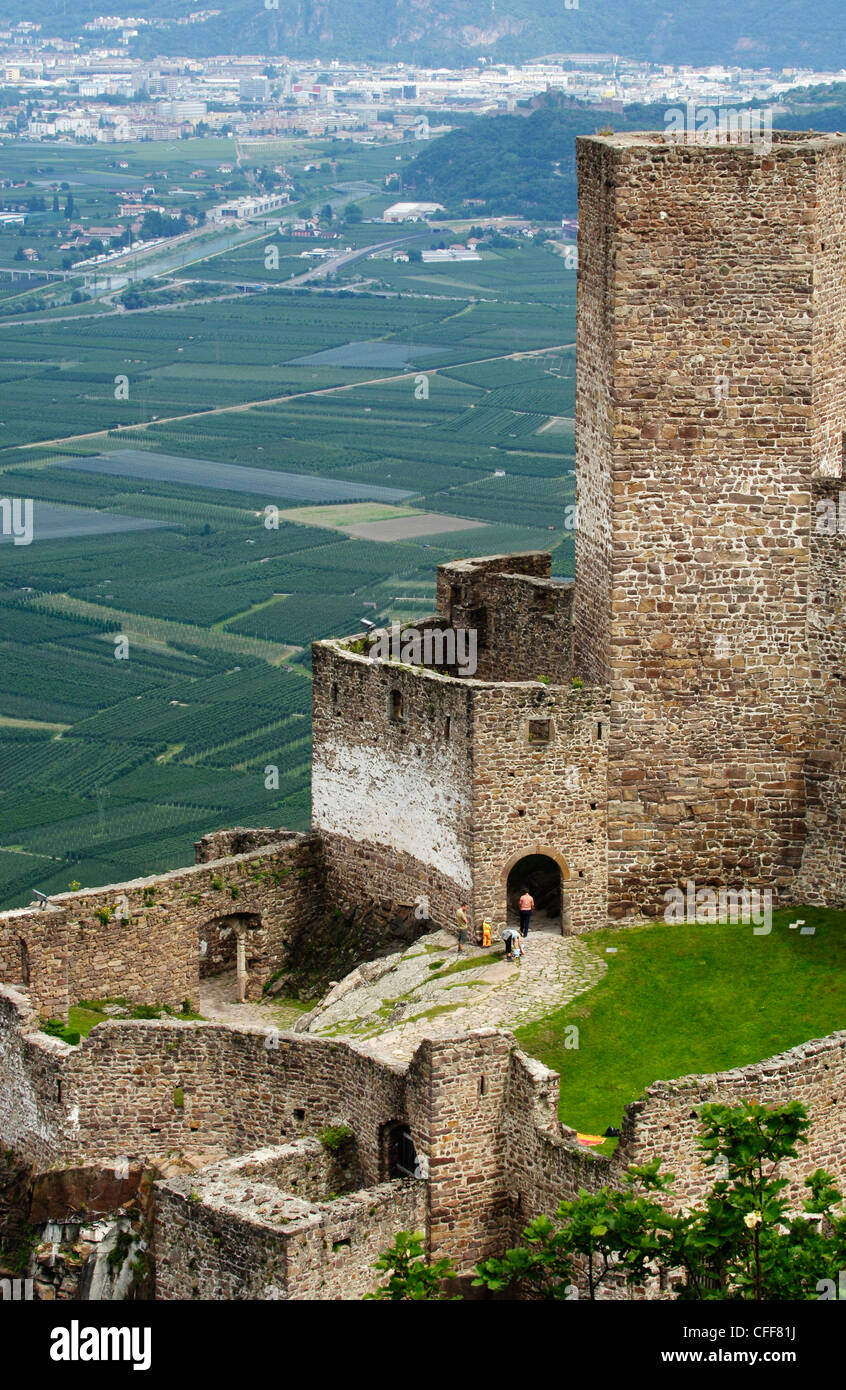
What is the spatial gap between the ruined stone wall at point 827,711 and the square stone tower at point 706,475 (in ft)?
0.42

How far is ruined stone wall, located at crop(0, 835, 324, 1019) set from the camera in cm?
3519

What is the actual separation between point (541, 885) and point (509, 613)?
16.8 feet

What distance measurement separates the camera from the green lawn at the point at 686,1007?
3111 cm

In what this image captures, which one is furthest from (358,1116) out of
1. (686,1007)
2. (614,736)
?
(614,736)

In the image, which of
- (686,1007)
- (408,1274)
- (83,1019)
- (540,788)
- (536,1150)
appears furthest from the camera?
(83,1019)

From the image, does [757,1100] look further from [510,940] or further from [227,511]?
[227,511]

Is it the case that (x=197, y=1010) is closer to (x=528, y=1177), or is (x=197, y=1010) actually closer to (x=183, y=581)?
(x=528, y=1177)

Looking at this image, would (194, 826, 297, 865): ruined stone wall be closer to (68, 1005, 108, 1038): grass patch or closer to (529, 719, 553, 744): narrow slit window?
(68, 1005, 108, 1038): grass patch

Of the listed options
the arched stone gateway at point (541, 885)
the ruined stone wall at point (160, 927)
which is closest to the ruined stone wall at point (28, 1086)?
the ruined stone wall at point (160, 927)

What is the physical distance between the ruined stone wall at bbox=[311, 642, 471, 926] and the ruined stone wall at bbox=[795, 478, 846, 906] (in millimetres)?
4738

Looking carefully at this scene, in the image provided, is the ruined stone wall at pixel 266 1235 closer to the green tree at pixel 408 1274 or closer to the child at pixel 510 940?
the green tree at pixel 408 1274

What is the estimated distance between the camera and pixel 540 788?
113 ft

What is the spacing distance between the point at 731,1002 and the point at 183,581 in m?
81.0

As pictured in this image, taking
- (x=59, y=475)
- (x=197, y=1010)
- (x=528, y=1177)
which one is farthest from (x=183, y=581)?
(x=528, y=1177)
